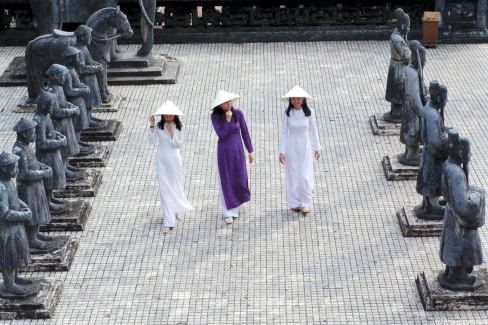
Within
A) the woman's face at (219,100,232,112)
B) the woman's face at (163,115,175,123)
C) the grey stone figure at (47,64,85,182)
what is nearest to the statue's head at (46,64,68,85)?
the grey stone figure at (47,64,85,182)

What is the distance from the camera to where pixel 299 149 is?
15.0 meters

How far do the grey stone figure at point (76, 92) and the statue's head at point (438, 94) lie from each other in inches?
185

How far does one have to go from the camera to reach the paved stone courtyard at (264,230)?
12.9 m

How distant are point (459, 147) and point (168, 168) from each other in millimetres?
3942

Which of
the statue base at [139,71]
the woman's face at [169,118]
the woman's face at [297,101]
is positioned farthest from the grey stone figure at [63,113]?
the statue base at [139,71]

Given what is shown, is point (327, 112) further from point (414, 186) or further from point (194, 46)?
point (194, 46)

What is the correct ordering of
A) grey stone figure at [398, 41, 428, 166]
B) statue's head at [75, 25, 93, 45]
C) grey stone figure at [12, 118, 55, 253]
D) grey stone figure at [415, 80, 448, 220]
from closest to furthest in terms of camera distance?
grey stone figure at [12, 118, 55, 253]
grey stone figure at [415, 80, 448, 220]
grey stone figure at [398, 41, 428, 166]
statue's head at [75, 25, 93, 45]

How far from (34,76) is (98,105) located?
1.92 meters

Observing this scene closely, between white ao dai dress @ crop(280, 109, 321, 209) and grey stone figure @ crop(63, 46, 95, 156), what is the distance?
282 centimetres

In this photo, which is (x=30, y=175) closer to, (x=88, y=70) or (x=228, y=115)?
(x=228, y=115)

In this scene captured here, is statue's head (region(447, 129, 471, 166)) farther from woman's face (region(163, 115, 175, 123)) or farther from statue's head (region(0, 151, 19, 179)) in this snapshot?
statue's head (region(0, 151, 19, 179))

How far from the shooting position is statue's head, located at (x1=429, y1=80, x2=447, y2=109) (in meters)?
13.8

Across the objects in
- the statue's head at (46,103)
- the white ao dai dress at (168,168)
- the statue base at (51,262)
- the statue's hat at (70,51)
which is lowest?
the statue base at (51,262)

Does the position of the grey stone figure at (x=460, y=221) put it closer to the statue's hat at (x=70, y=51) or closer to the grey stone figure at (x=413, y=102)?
the grey stone figure at (x=413, y=102)
